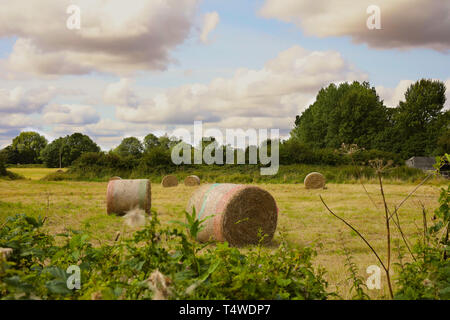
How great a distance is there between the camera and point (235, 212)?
28.1ft

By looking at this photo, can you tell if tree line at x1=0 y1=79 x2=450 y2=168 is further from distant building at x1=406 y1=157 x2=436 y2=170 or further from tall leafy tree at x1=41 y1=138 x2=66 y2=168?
distant building at x1=406 y1=157 x2=436 y2=170

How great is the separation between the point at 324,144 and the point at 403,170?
64.5 feet

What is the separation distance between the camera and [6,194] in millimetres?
18469

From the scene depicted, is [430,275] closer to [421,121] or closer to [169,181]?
[169,181]

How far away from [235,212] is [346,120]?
4404 cm

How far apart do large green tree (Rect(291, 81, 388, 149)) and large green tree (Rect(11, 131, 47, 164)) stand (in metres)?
32.1

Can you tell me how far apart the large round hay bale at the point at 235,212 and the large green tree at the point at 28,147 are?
1704 inches

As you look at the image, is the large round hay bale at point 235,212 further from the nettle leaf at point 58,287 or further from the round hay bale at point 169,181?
the round hay bale at point 169,181

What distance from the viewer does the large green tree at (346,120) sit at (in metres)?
49.3

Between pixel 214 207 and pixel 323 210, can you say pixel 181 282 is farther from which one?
pixel 323 210

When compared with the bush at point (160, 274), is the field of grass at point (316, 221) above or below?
below

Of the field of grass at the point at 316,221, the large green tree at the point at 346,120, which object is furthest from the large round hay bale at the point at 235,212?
the large green tree at the point at 346,120

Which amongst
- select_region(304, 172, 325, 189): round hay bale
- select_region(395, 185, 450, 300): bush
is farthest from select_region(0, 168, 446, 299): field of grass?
select_region(304, 172, 325, 189): round hay bale

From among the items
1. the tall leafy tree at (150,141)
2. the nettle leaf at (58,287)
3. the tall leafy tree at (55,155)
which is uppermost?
the tall leafy tree at (150,141)
